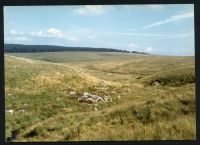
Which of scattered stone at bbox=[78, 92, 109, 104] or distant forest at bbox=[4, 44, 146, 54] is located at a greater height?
distant forest at bbox=[4, 44, 146, 54]

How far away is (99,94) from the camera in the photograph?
10492 millimetres

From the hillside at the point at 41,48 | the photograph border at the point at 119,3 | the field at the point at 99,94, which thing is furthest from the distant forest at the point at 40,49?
the photograph border at the point at 119,3

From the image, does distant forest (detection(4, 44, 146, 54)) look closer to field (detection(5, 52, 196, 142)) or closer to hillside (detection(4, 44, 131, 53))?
hillside (detection(4, 44, 131, 53))

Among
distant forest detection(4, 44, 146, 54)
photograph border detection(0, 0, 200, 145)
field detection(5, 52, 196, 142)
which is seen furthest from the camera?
distant forest detection(4, 44, 146, 54)

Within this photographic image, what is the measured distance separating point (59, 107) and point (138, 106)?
155 centimetres

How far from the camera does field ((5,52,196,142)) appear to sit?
32.8ft

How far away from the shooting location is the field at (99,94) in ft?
32.8

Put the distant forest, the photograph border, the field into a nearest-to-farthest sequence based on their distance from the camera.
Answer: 1. the photograph border
2. the field
3. the distant forest

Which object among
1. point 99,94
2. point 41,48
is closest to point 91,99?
point 99,94

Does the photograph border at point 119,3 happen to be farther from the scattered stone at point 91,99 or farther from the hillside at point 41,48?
the scattered stone at point 91,99

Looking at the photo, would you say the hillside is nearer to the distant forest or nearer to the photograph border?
the distant forest

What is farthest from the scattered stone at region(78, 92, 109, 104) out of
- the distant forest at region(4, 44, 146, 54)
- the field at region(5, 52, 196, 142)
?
the distant forest at region(4, 44, 146, 54)

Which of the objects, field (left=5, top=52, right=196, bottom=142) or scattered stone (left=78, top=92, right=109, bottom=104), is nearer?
field (left=5, top=52, right=196, bottom=142)

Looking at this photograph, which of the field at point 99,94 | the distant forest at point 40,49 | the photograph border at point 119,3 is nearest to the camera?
the photograph border at point 119,3
